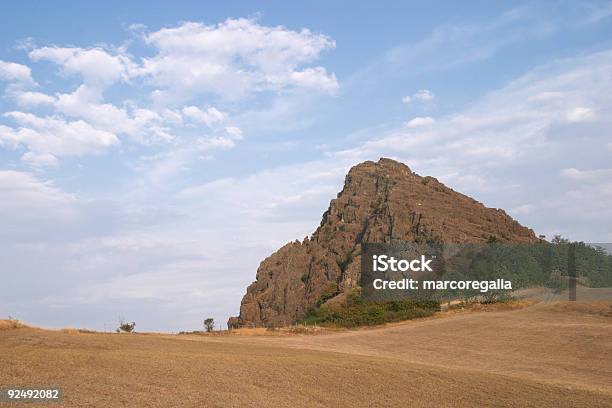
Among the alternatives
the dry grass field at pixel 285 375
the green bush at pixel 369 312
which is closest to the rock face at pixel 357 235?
the green bush at pixel 369 312

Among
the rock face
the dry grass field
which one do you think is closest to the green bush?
the rock face

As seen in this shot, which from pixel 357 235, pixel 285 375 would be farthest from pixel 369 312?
pixel 285 375

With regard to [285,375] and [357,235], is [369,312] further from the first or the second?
[285,375]

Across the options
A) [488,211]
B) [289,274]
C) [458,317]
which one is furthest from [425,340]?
[488,211]

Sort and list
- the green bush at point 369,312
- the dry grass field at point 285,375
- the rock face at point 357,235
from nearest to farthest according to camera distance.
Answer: the dry grass field at point 285,375 < the green bush at point 369,312 < the rock face at point 357,235

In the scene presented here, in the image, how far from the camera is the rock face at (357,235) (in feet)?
206

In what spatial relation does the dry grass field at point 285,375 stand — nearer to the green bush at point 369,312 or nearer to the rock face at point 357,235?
the green bush at point 369,312

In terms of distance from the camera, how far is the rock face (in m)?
62.8

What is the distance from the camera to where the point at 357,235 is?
68500mm

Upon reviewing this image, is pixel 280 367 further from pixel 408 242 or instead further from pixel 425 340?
pixel 408 242

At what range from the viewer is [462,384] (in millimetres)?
19250

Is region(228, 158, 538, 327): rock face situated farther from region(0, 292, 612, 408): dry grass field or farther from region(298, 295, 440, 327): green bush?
region(0, 292, 612, 408): dry grass field

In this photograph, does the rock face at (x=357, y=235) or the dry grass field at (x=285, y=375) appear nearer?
the dry grass field at (x=285, y=375)

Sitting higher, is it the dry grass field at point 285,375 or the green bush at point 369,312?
the dry grass field at point 285,375
